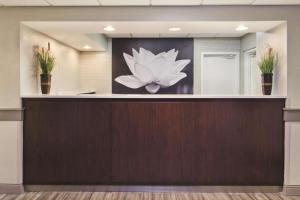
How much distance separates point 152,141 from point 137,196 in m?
0.63

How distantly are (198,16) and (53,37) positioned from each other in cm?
236

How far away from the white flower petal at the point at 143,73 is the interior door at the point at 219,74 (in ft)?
10.8

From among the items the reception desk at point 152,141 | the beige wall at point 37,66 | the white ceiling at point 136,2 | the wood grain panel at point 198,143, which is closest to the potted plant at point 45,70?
the beige wall at point 37,66

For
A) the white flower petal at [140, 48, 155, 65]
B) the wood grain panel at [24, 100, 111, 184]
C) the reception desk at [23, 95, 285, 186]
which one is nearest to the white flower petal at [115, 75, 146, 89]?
the white flower petal at [140, 48, 155, 65]

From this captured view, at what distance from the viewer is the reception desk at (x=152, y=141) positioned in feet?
12.1

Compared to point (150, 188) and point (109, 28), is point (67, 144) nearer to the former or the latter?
point (150, 188)

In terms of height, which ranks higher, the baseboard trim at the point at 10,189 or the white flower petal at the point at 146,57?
the white flower petal at the point at 146,57

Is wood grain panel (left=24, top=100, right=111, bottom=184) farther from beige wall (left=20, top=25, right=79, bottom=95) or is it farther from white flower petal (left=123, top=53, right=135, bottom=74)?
white flower petal (left=123, top=53, right=135, bottom=74)

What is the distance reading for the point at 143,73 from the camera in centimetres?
395

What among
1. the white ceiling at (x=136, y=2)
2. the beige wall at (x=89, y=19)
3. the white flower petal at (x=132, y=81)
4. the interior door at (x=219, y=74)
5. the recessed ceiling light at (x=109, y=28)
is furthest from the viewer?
the interior door at (x=219, y=74)

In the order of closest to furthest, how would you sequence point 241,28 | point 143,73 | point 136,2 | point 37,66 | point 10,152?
1. point 136,2
2. point 10,152
3. point 241,28
4. point 143,73
5. point 37,66

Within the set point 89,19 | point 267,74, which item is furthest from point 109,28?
point 267,74

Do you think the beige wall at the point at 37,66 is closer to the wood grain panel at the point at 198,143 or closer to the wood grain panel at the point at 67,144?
the wood grain panel at the point at 67,144

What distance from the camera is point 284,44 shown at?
362 cm
